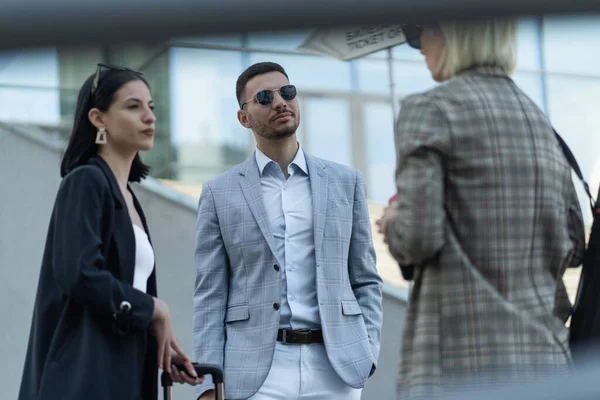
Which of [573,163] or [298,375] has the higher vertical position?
[573,163]

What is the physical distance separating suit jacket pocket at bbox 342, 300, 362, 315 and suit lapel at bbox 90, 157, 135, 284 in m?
0.95

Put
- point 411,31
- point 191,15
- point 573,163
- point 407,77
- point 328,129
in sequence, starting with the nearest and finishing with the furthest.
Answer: point 191,15, point 411,31, point 573,163, point 407,77, point 328,129

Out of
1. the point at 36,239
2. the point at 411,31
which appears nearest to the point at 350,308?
the point at 411,31

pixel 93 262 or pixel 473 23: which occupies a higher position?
pixel 473 23

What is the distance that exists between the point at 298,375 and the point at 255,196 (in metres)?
0.60

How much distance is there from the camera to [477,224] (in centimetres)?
146

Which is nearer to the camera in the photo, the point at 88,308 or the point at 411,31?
the point at 411,31

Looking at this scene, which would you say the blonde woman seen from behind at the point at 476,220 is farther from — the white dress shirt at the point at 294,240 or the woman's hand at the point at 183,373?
the white dress shirt at the point at 294,240

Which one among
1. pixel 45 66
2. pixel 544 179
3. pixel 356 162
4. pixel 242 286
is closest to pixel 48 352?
pixel 242 286

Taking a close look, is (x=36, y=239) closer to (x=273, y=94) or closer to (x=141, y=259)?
(x=273, y=94)

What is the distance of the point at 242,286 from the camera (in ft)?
10.1

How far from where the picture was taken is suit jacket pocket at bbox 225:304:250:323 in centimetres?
305

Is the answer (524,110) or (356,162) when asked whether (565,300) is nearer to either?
(524,110)

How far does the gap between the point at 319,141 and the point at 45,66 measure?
309 inches
